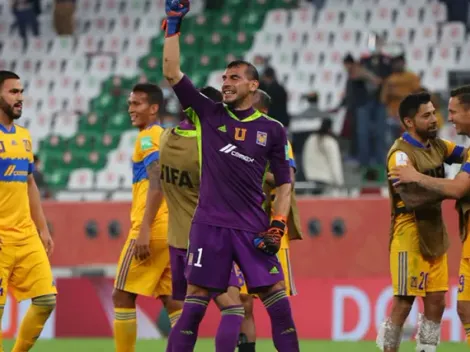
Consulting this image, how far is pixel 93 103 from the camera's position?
2206 cm

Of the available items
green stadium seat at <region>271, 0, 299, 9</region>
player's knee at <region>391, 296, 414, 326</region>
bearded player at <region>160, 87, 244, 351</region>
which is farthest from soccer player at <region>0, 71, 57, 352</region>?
green stadium seat at <region>271, 0, 299, 9</region>

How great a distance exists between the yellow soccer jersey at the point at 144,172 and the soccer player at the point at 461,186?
2037 millimetres

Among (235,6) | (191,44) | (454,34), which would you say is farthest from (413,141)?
(235,6)

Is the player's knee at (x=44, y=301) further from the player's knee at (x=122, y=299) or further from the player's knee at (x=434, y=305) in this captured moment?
the player's knee at (x=434, y=305)

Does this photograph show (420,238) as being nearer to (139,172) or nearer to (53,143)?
(139,172)

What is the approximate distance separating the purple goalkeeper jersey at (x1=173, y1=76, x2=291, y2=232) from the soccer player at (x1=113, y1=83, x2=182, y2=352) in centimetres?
150

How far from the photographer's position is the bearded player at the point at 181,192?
359 inches

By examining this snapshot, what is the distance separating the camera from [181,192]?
923cm

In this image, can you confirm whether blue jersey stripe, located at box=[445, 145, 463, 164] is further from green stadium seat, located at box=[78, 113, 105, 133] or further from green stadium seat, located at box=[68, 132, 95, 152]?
green stadium seat, located at box=[78, 113, 105, 133]

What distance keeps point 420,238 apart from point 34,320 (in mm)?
3119

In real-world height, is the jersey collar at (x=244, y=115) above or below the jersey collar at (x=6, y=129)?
above

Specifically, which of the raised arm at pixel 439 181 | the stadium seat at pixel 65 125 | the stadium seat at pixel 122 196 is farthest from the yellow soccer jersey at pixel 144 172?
the stadium seat at pixel 65 125

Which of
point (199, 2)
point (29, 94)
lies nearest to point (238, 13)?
point (199, 2)

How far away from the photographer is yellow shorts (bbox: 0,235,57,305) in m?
9.04
